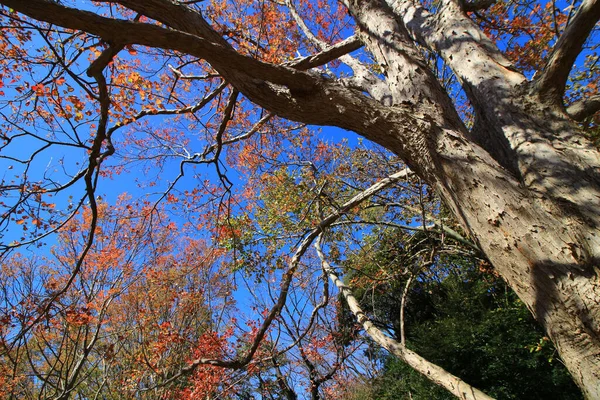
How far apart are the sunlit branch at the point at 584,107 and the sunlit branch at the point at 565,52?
0.17 metres

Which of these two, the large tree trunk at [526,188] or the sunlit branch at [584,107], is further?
the sunlit branch at [584,107]

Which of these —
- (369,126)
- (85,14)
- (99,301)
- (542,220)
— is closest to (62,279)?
(99,301)

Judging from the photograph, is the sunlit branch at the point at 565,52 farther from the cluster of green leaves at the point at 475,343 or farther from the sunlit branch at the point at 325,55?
the cluster of green leaves at the point at 475,343

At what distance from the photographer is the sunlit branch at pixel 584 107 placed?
6.20 ft

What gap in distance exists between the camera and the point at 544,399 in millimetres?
5523

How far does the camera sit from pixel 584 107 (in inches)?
74.5

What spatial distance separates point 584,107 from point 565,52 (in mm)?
A: 472

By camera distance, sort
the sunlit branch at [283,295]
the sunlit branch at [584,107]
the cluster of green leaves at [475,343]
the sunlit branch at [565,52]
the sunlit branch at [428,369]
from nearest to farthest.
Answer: the sunlit branch at [565,52] < the sunlit branch at [584,107] < the sunlit branch at [428,369] < the sunlit branch at [283,295] < the cluster of green leaves at [475,343]

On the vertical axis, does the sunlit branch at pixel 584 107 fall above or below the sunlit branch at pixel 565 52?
below

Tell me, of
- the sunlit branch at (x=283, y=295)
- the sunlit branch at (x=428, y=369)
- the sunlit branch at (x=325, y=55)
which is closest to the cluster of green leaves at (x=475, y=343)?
the sunlit branch at (x=428, y=369)

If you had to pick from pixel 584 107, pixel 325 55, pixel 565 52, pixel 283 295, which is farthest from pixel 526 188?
pixel 283 295

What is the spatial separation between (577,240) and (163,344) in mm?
8352

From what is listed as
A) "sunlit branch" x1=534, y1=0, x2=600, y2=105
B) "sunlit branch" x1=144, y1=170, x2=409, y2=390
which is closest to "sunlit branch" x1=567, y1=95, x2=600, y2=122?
"sunlit branch" x1=534, y1=0, x2=600, y2=105

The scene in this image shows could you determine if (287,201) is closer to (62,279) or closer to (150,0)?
(150,0)
